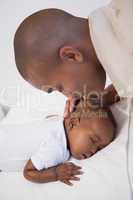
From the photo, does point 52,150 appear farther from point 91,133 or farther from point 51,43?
point 51,43

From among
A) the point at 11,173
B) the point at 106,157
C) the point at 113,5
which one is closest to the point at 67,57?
the point at 113,5

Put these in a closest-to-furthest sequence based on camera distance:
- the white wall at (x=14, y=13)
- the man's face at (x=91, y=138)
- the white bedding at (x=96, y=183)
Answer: the white bedding at (x=96, y=183)
the man's face at (x=91, y=138)
the white wall at (x=14, y=13)

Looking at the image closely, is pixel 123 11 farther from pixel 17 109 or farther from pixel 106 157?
pixel 17 109

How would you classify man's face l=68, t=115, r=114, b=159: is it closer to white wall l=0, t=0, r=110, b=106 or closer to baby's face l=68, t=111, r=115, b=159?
baby's face l=68, t=111, r=115, b=159

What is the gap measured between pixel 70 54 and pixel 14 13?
0.57 m

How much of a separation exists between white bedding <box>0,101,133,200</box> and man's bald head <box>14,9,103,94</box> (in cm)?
23

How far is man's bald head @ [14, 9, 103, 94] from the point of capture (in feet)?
2.71

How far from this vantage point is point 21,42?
852mm

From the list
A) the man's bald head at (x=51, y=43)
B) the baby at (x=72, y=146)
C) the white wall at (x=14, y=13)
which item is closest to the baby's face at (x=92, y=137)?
the baby at (x=72, y=146)

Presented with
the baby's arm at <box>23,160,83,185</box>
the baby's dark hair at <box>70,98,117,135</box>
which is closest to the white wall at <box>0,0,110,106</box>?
the baby's dark hair at <box>70,98,117,135</box>

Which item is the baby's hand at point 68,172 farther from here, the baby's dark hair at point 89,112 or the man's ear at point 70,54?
the man's ear at point 70,54

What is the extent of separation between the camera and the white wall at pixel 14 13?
1.28 metres

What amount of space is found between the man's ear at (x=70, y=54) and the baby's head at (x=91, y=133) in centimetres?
18

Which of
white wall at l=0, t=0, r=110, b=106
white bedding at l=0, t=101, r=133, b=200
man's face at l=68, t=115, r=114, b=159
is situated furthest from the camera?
white wall at l=0, t=0, r=110, b=106
